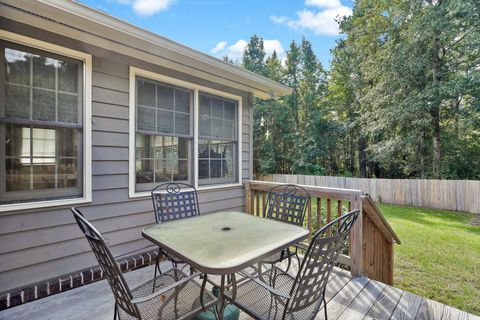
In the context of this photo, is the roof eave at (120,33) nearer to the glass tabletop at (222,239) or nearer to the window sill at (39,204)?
the window sill at (39,204)

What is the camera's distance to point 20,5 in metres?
1.80

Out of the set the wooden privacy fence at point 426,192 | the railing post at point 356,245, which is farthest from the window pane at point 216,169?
the wooden privacy fence at point 426,192

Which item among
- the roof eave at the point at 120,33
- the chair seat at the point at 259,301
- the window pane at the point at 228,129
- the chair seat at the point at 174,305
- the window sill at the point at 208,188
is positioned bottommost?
the chair seat at the point at 174,305

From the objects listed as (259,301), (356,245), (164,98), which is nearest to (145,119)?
(164,98)

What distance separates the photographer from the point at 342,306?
203 cm

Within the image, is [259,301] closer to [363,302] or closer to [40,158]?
[363,302]

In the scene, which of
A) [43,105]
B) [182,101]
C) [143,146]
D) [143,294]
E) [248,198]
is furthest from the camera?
[248,198]

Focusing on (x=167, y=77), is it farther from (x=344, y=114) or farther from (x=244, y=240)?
(x=344, y=114)

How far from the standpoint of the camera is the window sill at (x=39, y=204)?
6.50 feet

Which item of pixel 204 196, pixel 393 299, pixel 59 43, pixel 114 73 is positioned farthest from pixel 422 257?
pixel 59 43

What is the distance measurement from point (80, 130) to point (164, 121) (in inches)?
38.3

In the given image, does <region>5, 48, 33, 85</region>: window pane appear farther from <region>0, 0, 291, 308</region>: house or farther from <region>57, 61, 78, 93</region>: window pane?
<region>57, 61, 78, 93</region>: window pane

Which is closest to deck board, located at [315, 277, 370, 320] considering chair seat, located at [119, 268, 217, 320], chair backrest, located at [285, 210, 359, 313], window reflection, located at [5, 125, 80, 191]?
chair backrest, located at [285, 210, 359, 313]

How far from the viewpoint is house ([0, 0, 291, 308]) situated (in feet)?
6.67
